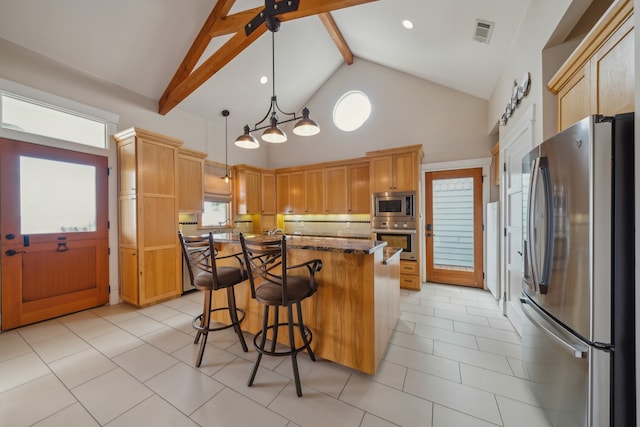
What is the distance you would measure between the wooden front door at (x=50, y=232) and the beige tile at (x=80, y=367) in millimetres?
1370

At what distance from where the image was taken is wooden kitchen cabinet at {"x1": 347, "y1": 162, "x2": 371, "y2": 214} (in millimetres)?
4805

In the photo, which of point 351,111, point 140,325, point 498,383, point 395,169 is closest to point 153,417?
point 140,325

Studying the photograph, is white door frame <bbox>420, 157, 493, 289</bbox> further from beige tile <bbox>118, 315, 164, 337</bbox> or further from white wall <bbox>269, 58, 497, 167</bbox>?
beige tile <bbox>118, 315, 164, 337</bbox>

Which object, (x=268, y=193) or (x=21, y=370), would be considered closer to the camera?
(x=21, y=370)

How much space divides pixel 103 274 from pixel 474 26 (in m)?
5.87

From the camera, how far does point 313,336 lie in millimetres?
2109

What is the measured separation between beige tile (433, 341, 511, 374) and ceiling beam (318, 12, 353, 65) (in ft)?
15.8

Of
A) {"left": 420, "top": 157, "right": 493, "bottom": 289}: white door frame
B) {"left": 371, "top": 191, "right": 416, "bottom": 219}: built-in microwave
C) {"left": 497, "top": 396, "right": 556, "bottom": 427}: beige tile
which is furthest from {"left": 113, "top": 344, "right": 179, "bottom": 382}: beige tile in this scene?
{"left": 420, "top": 157, "right": 493, "bottom": 289}: white door frame

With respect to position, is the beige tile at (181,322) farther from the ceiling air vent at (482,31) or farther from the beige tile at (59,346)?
the ceiling air vent at (482,31)

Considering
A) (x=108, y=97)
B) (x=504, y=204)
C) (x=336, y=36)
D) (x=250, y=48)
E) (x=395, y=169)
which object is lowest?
(x=504, y=204)

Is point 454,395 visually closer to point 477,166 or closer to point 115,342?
point 115,342

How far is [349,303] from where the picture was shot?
1.93 metres

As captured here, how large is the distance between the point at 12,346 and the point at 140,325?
3.45ft

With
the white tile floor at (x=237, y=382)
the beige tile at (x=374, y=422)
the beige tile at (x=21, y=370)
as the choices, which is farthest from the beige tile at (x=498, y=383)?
the beige tile at (x=21, y=370)
